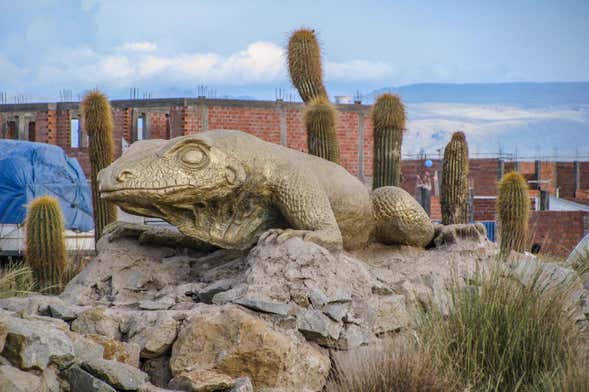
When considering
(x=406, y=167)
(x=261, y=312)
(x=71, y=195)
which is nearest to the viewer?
(x=261, y=312)

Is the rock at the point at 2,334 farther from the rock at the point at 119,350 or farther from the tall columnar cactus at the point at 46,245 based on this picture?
the tall columnar cactus at the point at 46,245

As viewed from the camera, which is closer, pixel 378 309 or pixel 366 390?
pixel 366 390

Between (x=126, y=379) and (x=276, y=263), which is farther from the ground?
(x=276, y=263)

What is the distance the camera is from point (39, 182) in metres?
28.2

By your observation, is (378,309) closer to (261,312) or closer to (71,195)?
(261,312)

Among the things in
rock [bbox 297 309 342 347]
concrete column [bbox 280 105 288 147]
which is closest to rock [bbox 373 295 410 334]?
rock [bbox 297 309 342 347]

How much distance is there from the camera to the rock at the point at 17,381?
5.30m

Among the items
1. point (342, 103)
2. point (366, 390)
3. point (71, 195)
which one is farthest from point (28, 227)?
point (342, 103)

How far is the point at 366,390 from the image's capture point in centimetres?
630

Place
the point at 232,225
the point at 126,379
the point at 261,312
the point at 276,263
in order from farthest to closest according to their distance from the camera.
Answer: the point at 232,225 < the point at 276,263 < the point at 261,312 < the point at 126,379

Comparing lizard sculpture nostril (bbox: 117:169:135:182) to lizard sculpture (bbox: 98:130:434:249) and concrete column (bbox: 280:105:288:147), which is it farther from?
concrete column (bbox: 280:105:288:147)

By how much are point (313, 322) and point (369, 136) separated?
102 ft

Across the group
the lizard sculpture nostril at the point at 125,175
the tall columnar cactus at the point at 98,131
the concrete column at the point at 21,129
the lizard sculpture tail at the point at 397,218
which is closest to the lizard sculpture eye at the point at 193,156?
the lizard sculpture nostril at the point at 125,175

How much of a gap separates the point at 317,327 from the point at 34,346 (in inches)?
79.3
